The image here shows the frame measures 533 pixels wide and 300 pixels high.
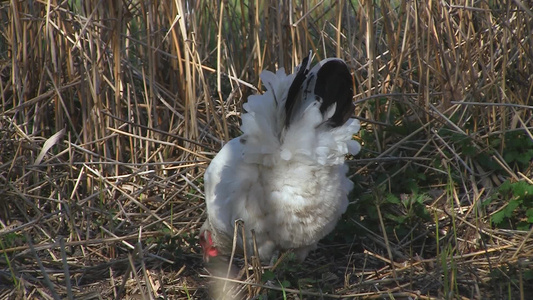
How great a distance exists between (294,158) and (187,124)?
1.18m

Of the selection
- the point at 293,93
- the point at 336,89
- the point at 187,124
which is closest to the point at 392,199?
the point at 336,89

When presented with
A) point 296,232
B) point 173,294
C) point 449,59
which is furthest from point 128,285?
point 449,59

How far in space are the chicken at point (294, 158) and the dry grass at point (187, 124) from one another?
42cm

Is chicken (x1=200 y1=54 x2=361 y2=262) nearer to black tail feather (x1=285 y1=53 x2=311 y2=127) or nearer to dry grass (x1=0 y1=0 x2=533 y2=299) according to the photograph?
black tail feather (x1=285 y1=53 x2=311 y2=127)

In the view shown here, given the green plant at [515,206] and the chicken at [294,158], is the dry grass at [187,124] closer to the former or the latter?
the green plant at [515,206]

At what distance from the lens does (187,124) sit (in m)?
3.55

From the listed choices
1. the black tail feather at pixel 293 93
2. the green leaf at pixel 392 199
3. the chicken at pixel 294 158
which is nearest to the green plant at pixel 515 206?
the green leaf at pixel 392 199

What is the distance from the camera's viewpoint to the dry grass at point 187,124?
319 centimetres

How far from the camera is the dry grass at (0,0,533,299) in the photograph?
10.5ft

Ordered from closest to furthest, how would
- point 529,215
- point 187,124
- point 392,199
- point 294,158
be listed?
point 294,158 < point 529,215 < point 392,199 < point 187,124

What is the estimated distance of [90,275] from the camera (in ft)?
9.87

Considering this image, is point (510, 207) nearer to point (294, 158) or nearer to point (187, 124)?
point (294, 158)

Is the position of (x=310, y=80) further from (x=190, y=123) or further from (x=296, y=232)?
(x=190, y=123)

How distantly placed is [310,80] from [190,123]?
3.83 feet
